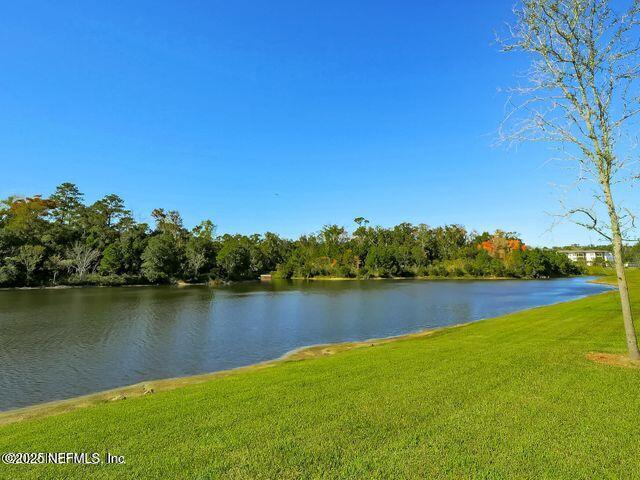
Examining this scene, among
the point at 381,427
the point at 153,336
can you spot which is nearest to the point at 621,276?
the point at 381,427

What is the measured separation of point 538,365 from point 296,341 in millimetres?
15361

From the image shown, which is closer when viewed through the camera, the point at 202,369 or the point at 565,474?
the point at 565,474

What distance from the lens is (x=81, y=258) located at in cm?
8125

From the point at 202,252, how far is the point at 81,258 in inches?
1083

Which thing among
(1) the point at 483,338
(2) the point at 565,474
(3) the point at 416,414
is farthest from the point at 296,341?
(2) the point at 565,474

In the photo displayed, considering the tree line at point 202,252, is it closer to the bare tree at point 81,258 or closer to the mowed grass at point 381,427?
the bare tree at point 81,258

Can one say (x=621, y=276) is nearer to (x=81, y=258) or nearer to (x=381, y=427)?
(x=381, y=427)

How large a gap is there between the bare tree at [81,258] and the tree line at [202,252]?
0.75 ft

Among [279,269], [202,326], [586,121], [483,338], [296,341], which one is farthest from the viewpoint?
[279,269]

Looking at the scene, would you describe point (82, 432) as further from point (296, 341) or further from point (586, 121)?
point (296, 341)

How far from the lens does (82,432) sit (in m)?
6.74

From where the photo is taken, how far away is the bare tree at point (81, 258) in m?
79.9

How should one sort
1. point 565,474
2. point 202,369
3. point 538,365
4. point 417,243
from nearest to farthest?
point 565,474 → point 538,365 → point 202,369 → point 417,243

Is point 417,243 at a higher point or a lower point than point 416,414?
higher
